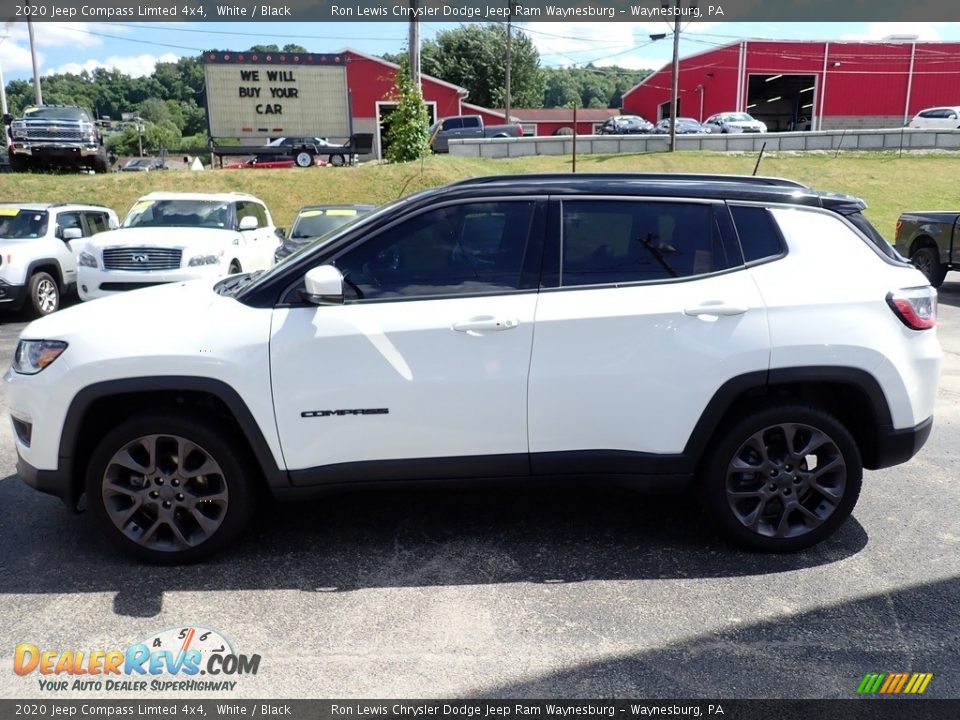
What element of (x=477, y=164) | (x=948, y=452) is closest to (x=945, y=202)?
(x=477, y=164)

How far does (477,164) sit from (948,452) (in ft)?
Result: 67.3

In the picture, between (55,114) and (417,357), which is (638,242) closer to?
(417,357)

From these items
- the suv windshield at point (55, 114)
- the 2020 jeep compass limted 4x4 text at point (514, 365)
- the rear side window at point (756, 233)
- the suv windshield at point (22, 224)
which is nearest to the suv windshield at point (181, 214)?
the suv windshield at point (22, 224)

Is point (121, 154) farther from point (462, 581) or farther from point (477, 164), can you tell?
point (462, 581)

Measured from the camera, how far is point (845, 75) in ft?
158

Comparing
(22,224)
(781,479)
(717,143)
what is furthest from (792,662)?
(717,143)

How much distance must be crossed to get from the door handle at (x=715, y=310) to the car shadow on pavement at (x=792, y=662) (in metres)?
1.33

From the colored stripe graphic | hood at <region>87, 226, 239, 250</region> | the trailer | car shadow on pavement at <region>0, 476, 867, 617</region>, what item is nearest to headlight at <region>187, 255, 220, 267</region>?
hood at <region>87, 226, 239, 250</region>

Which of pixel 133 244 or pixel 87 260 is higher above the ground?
pixel 133 244

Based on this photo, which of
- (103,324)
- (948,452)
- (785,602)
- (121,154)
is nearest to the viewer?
(785,602)

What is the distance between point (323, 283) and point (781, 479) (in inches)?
93.6

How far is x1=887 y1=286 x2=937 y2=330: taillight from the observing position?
143 inches

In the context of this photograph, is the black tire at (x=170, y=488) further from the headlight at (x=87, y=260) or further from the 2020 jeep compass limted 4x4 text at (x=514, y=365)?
the headlight at (x=87, y=260)

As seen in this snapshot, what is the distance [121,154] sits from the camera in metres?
81.2
